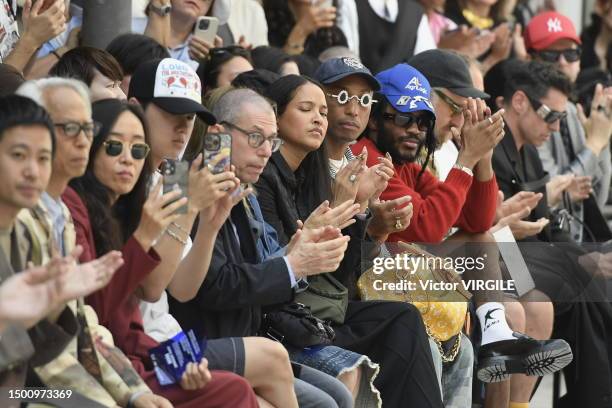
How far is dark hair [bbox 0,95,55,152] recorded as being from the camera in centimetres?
402

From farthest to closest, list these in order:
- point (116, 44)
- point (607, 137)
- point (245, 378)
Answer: point (607, 137)
point (116, 44)
point (245, 378)

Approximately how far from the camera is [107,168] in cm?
467

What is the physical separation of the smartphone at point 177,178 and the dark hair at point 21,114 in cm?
56

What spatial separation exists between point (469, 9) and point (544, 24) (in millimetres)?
815

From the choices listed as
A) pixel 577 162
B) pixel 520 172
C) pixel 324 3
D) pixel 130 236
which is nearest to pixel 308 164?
pixel 130 236

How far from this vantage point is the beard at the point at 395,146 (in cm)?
670

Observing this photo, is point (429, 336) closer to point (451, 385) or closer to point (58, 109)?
point (451, 385)

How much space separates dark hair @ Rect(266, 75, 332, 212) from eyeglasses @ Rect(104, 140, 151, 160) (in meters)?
1.49

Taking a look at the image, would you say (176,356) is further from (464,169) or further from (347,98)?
(464,169)

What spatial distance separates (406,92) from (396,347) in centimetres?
128

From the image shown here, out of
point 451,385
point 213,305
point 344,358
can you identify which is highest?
point 213,305

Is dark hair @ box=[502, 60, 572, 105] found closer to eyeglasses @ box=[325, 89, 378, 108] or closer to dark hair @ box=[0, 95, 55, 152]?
eyeglasses @ box=[325, 89, 378, 108]

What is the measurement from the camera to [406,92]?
6.69 meters

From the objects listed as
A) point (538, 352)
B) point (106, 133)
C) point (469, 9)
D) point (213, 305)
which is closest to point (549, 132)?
point (538, 352)
